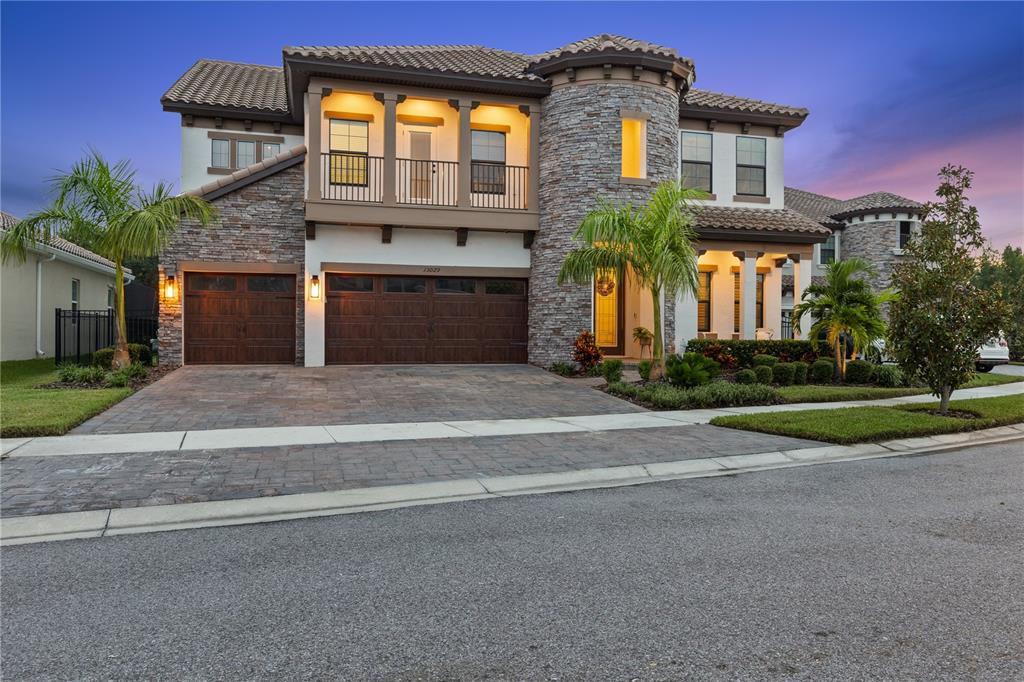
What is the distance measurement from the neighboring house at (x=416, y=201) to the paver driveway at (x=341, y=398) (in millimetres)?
1652

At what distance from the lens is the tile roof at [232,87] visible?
20.6 meters

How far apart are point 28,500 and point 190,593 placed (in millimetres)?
3135

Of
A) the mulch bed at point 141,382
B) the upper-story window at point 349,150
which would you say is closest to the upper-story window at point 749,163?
the upper-story window at point 349,150

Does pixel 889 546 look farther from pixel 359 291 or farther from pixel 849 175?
pixel 849 175

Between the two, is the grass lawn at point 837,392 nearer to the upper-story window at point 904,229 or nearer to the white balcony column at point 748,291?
the white balcony column at point 748,291

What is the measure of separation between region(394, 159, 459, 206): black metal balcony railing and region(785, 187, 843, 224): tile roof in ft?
63.6

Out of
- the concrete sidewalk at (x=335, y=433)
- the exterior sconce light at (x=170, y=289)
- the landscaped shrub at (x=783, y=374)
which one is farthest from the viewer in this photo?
the exterior sconce light at (x=170, y=289)

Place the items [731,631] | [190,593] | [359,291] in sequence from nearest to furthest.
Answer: [731,631] → [190,593] → [359,291]

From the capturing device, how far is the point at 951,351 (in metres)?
11.9

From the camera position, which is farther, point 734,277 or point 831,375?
point 734,277

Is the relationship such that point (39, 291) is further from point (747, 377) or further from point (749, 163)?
point (749, 163)

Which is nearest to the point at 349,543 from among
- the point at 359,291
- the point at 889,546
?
the point at 889,546

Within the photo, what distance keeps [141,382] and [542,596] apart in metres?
13.9

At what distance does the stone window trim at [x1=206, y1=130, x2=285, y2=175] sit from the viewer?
20.9 m
